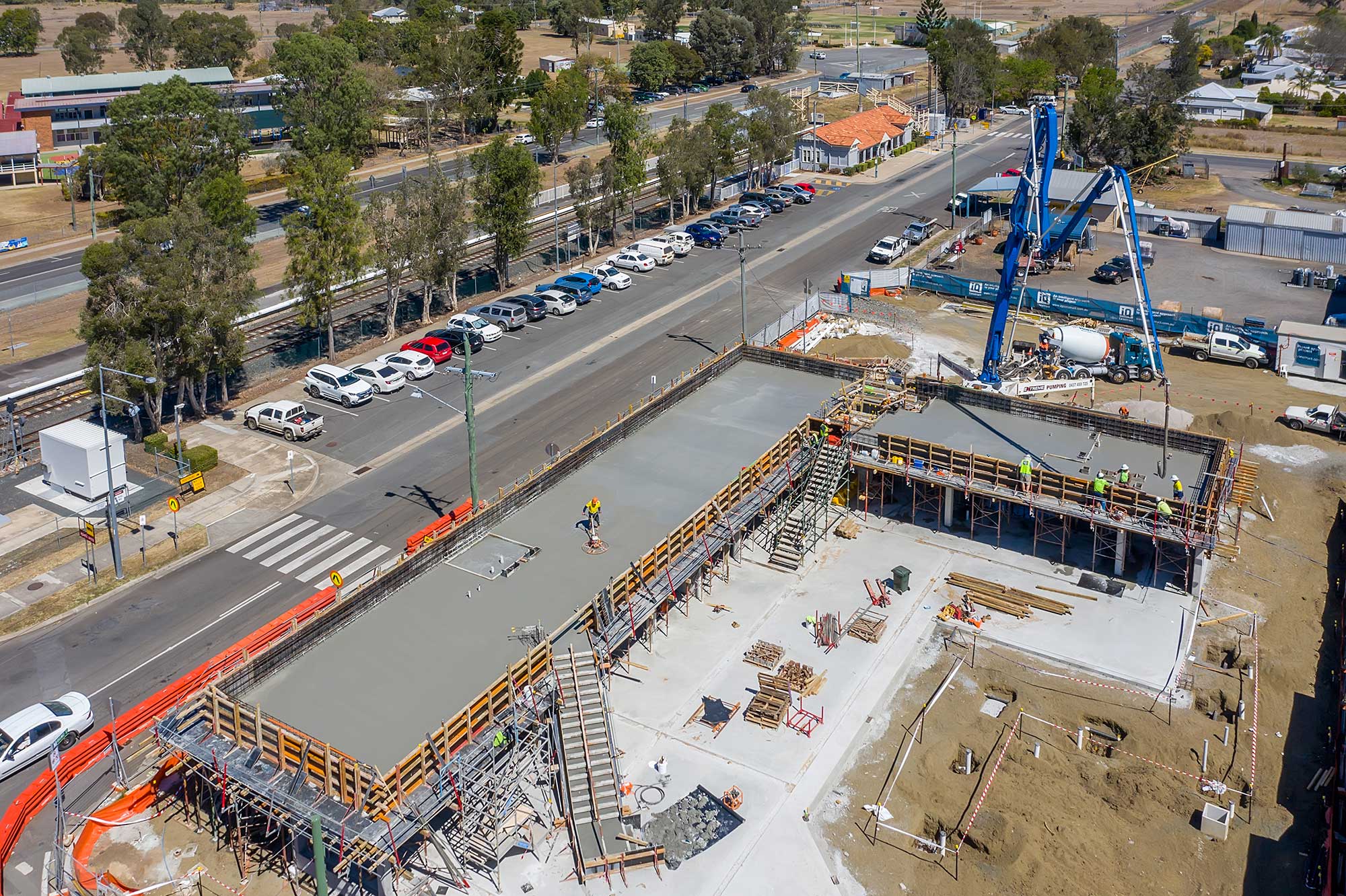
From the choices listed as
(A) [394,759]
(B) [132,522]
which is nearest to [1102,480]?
(A) [394,759]

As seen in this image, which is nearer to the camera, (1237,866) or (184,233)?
(1237,866)

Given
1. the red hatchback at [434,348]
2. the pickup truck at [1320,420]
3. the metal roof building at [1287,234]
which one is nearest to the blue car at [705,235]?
the red hatchback at [434,348]

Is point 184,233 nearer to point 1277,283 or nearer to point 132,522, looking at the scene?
point 132,522

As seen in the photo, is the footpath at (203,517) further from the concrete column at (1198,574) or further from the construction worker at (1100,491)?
the concrete column at (1198,574)

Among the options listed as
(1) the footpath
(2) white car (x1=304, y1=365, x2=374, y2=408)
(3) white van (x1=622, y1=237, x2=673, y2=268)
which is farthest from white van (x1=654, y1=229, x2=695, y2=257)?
(1) the footpath

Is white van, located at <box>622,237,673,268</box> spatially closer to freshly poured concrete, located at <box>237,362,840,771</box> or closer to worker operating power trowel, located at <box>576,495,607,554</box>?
freshly poured concrete, located at <box>237,362,840,771</box>
